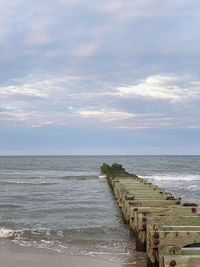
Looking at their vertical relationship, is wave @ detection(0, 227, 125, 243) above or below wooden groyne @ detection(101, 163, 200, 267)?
below

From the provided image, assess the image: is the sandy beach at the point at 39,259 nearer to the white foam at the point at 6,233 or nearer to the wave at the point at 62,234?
the wave at the point at 62,234

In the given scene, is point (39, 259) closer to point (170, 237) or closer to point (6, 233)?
point (6, 233)

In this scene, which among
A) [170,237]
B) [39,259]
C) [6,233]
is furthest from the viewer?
[6,233]

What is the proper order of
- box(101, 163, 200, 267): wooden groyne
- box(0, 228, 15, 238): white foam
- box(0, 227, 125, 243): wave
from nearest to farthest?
box(101, 163, 200, 267): wooden groyne
box(0, 227, 125, 243): wave
box(0, 228, 15, 238): white foam

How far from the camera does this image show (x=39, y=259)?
1033 cm

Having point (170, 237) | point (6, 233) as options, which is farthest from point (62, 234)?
point (170, 237)

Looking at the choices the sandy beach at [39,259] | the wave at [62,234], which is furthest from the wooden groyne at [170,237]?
the wave at [62,234]

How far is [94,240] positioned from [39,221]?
13.2 feet

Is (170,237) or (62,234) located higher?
(170,237)

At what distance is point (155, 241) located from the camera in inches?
321

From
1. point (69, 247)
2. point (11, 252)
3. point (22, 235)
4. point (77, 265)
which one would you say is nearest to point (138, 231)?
point (77, 265)

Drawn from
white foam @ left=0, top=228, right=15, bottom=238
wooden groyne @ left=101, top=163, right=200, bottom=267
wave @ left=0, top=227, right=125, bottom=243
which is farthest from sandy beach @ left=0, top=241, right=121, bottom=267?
white foam @ left=0, top=228, right=15, bottom=238

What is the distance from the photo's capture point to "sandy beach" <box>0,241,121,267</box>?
9.89 m

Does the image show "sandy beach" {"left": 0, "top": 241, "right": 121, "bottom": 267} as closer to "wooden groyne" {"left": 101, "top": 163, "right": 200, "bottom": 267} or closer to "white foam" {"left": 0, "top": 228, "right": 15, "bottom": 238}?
"wooden groyne" {"left": 101, "top": 163, "right": 200, "bottom": 267}
